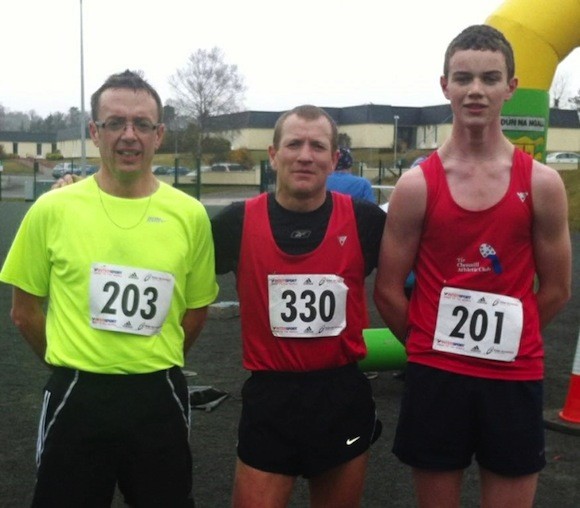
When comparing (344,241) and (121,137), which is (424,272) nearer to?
(344,241)

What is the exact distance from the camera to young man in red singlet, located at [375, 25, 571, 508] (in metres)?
→ 2.94

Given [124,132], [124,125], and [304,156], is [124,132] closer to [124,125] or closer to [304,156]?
[124,125]

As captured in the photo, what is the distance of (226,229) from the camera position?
3213 millimetres

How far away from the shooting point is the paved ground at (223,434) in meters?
4.78

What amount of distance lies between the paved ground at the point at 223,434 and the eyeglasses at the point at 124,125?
2364 millimetres

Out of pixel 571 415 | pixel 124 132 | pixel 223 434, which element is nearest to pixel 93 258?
pixel 124 132

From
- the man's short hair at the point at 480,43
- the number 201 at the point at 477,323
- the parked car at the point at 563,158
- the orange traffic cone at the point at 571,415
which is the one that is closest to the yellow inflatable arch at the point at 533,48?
the orange traffic cone at the point at 571,415

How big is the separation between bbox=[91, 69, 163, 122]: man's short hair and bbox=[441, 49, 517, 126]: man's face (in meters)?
1.04

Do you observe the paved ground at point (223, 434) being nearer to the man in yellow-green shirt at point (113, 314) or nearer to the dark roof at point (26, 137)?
the man in yellow-green shirt at point (113, 314)

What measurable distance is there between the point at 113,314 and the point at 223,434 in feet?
10.0

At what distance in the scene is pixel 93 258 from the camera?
2900mm

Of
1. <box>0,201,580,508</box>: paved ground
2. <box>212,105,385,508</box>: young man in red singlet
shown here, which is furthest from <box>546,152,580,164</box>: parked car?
<box>212,105,385,508</box>: young man in red singlet

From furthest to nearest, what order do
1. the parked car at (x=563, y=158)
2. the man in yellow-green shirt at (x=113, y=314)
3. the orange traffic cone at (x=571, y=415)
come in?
the parked car at (x=563, y=158) → the orange traffic cone at (x=571, y=415) → the man in yellow-green shirt at (x=113, y=314)

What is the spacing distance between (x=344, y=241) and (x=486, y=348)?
62 cm
